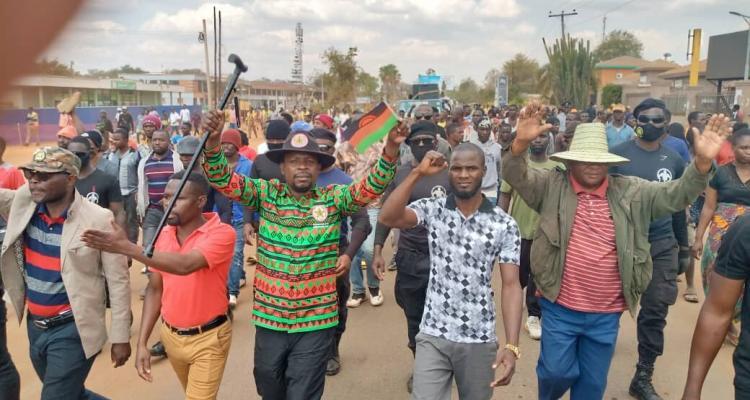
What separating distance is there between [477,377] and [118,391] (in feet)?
9.28

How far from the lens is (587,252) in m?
3.40

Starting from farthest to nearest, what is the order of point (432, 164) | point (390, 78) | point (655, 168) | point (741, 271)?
point (390, 78) → point (655, 168) → point (432, 164) → point (741, 271)

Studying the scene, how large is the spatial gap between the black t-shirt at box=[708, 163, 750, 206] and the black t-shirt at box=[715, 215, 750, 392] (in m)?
2.84

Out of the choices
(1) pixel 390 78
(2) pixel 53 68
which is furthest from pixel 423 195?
(1) pixel 390 78

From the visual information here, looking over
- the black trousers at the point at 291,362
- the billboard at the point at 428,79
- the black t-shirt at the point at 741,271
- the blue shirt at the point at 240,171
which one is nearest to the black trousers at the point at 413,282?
the black trousers at the point at 291,362

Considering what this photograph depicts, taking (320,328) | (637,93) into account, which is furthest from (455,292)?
(637,93)

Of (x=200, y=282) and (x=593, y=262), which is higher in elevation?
(x=593, y=262)

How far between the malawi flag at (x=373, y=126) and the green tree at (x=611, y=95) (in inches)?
1499

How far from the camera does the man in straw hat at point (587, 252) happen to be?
338 centimetres

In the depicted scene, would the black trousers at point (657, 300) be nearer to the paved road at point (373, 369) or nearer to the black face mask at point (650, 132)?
the paved road at point (373, 369)

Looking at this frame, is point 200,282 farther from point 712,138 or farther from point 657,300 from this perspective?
point 657,300

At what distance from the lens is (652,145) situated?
4.38m

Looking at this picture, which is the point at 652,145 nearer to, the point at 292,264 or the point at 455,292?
the point at 455,292

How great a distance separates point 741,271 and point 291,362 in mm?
2274
